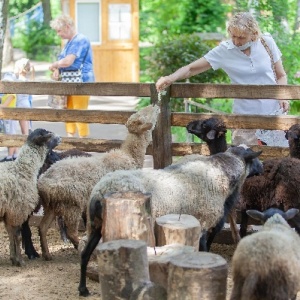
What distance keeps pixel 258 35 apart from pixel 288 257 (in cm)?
369

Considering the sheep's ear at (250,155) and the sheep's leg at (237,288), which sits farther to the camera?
the sheep's ear at (250,155)

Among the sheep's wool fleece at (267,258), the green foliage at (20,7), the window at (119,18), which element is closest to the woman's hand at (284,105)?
the sheep's wool fleece at (267,258)

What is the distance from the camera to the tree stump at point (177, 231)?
5.50 metres

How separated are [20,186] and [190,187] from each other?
1695 mm

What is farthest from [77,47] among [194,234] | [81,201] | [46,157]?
[194,234]

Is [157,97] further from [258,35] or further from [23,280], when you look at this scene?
[23,280]

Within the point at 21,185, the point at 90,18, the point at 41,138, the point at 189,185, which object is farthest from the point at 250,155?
the point at 90,18

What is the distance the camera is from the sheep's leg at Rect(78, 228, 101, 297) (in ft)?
20.2

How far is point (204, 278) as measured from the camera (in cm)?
448

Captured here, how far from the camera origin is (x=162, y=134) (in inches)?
331

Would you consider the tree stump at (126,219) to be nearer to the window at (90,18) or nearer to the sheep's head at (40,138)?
the sheep's head at (40,138)

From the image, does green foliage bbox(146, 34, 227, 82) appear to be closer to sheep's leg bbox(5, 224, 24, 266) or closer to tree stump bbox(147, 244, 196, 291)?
sheep's leg bbox(5, 224, 24, 266)

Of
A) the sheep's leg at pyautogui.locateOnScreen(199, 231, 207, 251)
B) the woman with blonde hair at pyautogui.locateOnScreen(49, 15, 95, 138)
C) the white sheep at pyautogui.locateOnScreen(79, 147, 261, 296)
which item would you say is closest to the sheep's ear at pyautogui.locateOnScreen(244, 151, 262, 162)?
the white sheep at pyautogui.locateOnScreen(79, 147, 261, 296)

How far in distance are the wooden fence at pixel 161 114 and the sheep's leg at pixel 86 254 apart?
2429 mm
